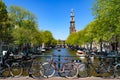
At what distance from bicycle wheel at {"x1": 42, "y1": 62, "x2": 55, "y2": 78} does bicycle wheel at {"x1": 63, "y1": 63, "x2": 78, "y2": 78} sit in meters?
0.66

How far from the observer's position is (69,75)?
619 inches

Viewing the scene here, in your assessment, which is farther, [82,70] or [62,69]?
[82,70]

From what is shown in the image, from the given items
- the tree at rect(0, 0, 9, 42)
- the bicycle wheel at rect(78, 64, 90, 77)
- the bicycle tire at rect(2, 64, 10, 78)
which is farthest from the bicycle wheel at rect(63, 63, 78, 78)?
the tree at rect(0, 0, 9, 42)

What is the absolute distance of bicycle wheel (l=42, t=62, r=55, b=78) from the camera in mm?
15756

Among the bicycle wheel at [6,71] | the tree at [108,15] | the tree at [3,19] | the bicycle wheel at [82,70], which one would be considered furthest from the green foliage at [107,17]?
the bicycle wheel at [6,71]

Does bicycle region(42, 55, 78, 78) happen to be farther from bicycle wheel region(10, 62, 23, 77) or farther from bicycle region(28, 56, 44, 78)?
bicycle wheel region(10, 62, 23, 77)

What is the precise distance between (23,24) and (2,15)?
1961 centimetres

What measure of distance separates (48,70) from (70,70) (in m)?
1.20

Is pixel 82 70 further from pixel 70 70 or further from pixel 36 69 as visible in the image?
pixel 36 69

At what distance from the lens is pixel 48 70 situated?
1591cm

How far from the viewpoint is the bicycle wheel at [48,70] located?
15756 mm

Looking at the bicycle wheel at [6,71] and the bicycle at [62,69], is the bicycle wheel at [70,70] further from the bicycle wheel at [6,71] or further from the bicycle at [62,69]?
the bicycle wheel at [6,71]

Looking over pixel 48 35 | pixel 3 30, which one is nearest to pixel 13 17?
pixel 3 30

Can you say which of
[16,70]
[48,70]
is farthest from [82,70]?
[16,70]
